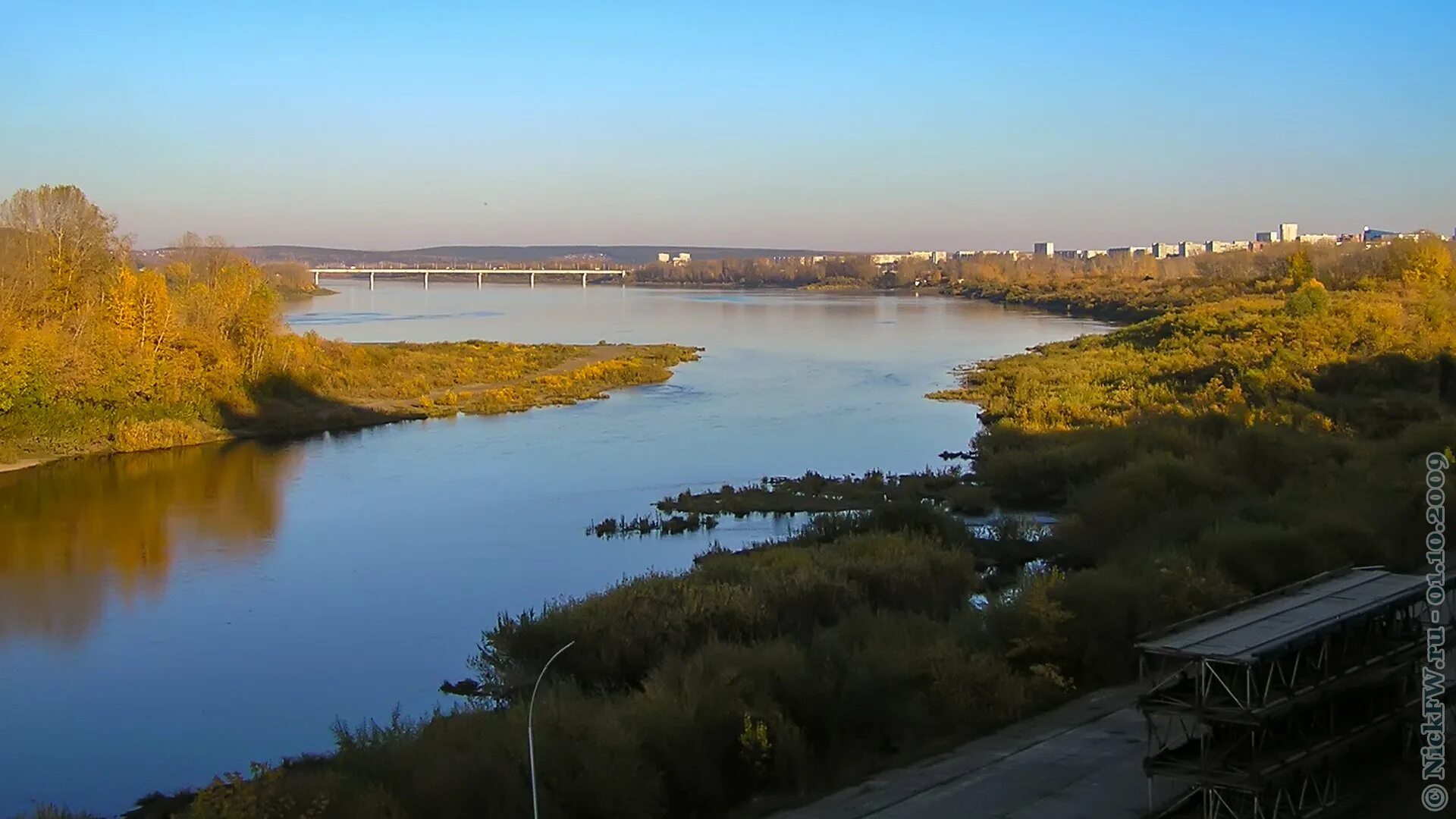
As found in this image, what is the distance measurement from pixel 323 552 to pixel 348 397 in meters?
17.2

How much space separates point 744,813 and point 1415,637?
449 centimetres

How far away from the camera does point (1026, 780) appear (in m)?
8.31

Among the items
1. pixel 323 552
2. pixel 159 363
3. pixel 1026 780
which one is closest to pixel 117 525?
pixel 323 552

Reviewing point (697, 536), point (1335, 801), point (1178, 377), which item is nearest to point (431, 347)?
point (1178, 377)

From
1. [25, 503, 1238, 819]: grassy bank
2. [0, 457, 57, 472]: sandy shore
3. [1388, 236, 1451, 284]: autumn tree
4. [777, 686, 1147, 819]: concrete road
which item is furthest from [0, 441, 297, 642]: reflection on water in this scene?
[1388, 236, 1451, 284]: autumn tree

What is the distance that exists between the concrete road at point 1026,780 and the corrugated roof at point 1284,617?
101 cm

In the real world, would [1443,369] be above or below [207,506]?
above

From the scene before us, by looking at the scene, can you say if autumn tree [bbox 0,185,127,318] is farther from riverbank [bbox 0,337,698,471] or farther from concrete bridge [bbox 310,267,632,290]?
concrete bridge [bbox 310,267,632,290]

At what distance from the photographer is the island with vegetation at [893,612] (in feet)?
26.5

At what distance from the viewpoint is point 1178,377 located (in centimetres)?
3102

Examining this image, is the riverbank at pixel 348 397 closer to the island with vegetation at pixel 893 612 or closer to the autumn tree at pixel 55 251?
the autumn tree at pixel 55 251

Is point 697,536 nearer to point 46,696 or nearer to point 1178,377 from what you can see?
point 46,696

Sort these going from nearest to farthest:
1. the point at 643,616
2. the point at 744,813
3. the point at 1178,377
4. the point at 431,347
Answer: the point at 744,813 < the point at 643,616 < the point at 1178,377 < the point at 431,347

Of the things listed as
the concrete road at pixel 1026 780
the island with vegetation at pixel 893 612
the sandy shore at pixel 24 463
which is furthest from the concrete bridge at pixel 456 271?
the concrete road at pixel 1026 780
